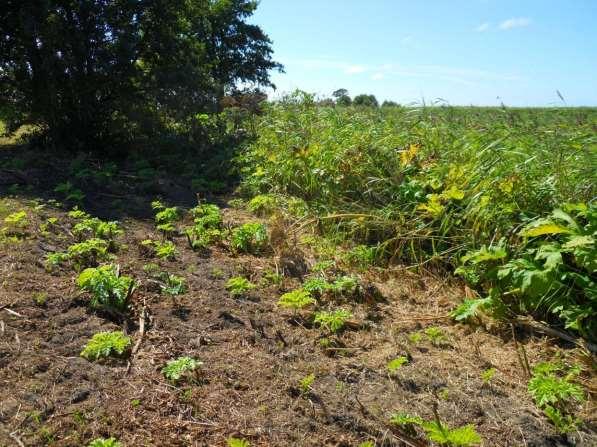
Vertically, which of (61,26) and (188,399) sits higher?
(61,26)

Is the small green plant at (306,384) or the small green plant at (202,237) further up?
the small green plant at (202,237)

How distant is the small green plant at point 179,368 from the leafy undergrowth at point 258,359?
10 millimetres

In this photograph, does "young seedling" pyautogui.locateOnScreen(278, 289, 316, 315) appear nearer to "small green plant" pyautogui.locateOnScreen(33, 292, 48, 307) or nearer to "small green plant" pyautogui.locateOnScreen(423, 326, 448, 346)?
"small green plant" pyautogui.locateOnScreen(423, 326, 448, 346)

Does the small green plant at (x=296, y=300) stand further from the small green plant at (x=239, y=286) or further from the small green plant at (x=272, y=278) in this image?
the small green plant at (x=272, y=278)

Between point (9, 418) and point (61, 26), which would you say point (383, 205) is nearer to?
point (9, 418)

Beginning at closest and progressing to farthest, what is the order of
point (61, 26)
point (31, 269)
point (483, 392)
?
point (483, 392) → point (31, 269) → point (61, 26)

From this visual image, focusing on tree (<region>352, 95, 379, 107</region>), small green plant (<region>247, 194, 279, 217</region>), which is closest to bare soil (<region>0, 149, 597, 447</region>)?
small green plant (<region>247, 194, 279, 217</region>)

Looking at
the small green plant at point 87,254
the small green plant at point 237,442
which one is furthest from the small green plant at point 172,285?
the small green plant at point 237,442

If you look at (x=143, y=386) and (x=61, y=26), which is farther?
(x=61, y=26)

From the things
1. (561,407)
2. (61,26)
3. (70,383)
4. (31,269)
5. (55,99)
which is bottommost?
(561,407)

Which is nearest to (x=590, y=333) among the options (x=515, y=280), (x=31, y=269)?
(x=515, y=280)

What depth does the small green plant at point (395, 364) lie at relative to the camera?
9.83 feet

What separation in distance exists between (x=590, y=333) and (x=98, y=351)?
2.88m

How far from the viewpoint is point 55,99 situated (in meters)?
7.96
